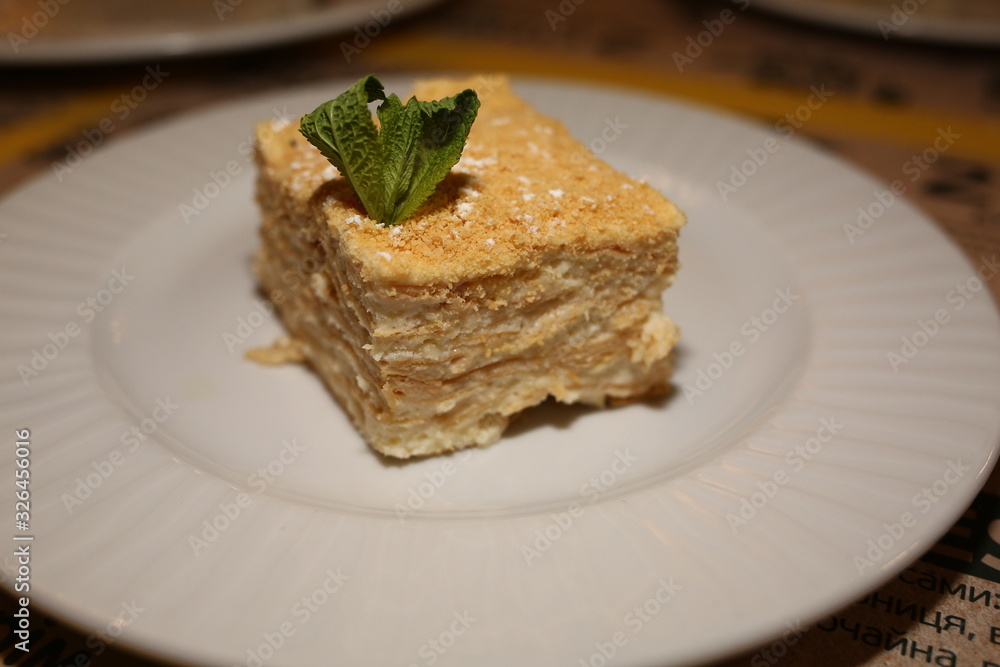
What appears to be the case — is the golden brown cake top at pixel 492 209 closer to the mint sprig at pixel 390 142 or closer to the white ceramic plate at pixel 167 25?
the mint sprig at pixel 390 142

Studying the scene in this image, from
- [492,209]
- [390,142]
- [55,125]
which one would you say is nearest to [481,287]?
[492,209]

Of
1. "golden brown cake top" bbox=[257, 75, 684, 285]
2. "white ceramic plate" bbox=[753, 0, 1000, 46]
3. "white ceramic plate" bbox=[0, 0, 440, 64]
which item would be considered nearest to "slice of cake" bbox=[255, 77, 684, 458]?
"golden brown cake top" bbox=[257, 75, 684, 285]

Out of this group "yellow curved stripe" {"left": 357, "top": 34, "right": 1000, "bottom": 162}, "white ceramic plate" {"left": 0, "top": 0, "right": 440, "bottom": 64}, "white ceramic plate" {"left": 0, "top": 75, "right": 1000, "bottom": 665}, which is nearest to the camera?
"white ceramic plate" {"left": 0, "top": 75, "right": 1000, "bottom": 665}

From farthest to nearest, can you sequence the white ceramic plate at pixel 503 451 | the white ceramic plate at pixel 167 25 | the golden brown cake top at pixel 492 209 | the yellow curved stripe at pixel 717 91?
1. the yellow curved stripe at pixel 717 91
2. the white ceramic plate at pixel 167 25
3. the golden brown cake top at pixel 492 209
4. the white ceramic plate at pixel 503 451

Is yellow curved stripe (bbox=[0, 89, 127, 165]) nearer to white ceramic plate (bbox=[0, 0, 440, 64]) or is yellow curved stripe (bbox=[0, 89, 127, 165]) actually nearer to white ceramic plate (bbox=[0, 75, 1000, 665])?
white ceramic plate (bbox=[0, 0, 440, 64])

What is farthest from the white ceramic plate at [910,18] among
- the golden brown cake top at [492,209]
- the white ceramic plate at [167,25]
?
the golden brown cake top at [492,209]

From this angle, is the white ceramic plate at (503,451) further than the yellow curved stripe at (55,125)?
No

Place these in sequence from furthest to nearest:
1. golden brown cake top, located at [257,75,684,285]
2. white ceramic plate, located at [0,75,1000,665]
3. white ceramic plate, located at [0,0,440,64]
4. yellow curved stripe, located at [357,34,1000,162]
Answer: yellow curved stripe, located at [357,34,1000,162]
white ceramic plate, located at [0,0,440,64]
golden brown cake top, located at [257,75,684,285]
white ceramic plate, located at [0,75,1000,665]

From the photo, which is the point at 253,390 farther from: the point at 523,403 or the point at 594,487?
the point at 594,487

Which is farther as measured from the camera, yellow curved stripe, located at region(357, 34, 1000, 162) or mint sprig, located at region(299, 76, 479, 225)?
yellow curved stripe, located at region(357, 34, 1000, 162)

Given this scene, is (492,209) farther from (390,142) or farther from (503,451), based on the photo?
(503,451)
